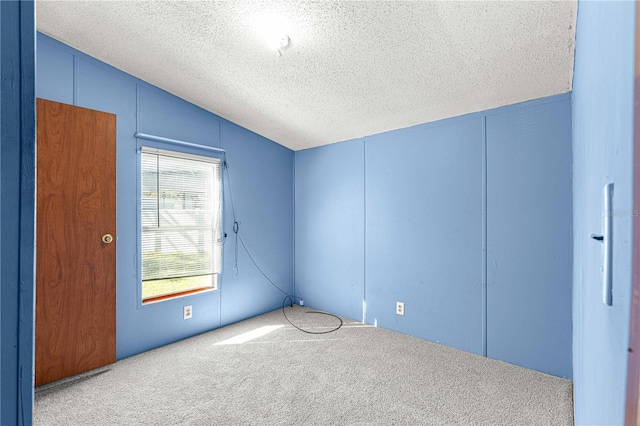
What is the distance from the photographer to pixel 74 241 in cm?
236

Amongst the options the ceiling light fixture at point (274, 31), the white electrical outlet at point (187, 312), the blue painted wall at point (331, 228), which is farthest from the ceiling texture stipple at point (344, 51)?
the white electrical outlet at point (187, 312)

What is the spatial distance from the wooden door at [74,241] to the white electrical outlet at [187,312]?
0.63 metres

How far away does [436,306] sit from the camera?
9.47 ft

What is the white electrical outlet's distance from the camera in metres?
3.06

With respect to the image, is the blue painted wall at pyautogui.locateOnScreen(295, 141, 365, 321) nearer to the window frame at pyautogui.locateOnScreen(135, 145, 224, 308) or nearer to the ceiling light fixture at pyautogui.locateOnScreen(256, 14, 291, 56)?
the window frame at pyautogui.locateOnScreen(135, 145, 224, 308)

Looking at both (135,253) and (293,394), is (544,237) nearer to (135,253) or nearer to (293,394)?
(293,394)

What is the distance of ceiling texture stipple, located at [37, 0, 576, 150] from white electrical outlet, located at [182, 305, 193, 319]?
2143 millimetres

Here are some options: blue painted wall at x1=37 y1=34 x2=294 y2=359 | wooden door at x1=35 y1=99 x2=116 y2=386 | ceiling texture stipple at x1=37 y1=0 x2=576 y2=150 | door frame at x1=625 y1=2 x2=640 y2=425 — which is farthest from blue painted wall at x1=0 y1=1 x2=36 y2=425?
blue painted wall at x1=37 y1=34 x2=294 y2=359

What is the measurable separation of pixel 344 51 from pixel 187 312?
282 cm

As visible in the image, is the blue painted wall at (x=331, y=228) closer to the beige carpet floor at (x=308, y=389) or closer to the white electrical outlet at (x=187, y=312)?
the beige carpet floor at (x=308, y=389)

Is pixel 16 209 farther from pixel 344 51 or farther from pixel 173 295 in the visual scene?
pixel 173 295

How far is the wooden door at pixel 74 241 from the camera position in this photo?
7.29 ft

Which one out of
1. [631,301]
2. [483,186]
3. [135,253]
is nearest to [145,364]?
[135,253]

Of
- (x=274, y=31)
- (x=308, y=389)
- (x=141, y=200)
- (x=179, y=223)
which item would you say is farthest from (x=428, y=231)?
(x=141, y=200)
